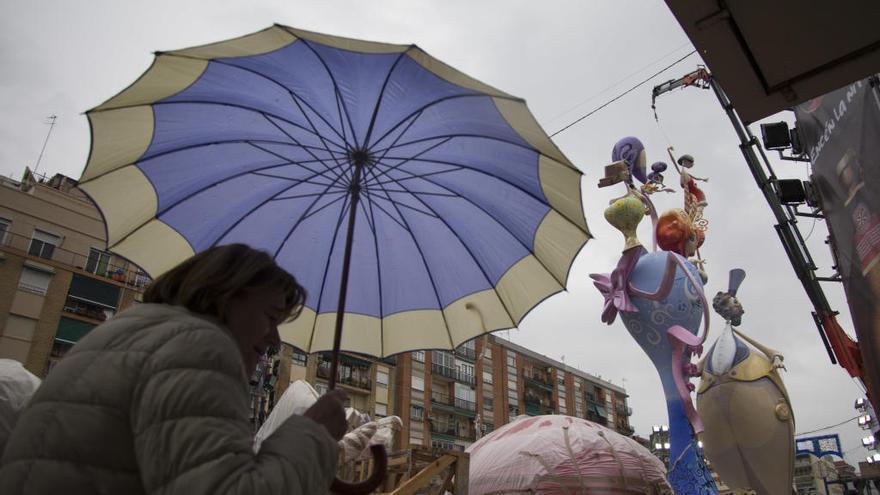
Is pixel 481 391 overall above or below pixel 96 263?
below

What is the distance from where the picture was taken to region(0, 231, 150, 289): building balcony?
28.0 meters

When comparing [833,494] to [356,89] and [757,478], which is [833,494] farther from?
[356,89]

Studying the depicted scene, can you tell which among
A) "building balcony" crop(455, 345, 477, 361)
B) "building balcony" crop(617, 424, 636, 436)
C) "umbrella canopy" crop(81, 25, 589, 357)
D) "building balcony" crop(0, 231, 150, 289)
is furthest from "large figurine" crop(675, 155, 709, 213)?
"building balcony" crop(617, 424, 636, 436)

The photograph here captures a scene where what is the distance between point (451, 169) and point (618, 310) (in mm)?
9359

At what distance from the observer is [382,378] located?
135 ft

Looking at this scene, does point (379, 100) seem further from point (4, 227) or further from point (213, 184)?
point (4, 227)

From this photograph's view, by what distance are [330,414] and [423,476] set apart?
4.28m

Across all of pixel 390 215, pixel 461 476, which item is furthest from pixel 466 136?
pixel 461 476

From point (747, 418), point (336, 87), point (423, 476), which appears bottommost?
point (423, 476)

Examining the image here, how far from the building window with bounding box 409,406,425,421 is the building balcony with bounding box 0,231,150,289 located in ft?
64.4

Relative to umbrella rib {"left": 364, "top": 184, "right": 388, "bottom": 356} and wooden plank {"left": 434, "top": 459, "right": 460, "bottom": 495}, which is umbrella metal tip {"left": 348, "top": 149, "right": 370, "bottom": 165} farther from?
wooden plank {"left": 434, "top": 459, "right": 460, "bottom": 495}

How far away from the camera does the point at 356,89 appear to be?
3432 millimetres

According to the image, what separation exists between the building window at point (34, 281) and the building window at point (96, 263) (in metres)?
2.32

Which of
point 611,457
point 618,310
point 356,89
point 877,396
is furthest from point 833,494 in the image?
point 356,89
